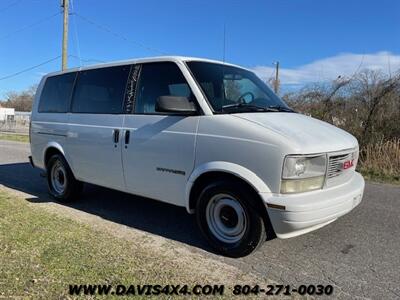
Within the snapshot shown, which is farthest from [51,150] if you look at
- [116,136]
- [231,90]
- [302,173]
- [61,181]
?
[302,173]

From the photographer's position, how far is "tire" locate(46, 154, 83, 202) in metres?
6.46

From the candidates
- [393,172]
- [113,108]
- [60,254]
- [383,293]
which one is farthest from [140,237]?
[393,172]

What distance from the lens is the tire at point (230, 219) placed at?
161 inches

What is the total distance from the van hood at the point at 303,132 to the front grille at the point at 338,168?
0.08 meters

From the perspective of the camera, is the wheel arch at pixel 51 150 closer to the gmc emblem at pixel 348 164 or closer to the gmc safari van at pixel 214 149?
the gmc safari van at pixel 214 149

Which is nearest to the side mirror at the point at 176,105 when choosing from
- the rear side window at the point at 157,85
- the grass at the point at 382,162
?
the rear side window at the point at 157,85

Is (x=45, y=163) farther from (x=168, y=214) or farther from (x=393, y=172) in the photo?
(x=393, y=172)

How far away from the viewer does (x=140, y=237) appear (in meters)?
4.86

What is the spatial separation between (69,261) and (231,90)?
258 centimetres

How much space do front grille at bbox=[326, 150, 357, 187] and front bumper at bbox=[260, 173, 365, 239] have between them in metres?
0.13

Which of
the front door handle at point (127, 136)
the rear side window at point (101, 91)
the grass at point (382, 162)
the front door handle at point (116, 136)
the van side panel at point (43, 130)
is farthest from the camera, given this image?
the grass at point (382, 162)

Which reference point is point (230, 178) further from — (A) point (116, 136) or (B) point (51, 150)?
(B) point (51, 150)

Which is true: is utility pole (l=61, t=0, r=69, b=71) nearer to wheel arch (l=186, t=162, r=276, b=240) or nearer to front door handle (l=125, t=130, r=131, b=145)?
front door handle (l=125, t=130, r=131, b=145)

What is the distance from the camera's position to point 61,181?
672cm
